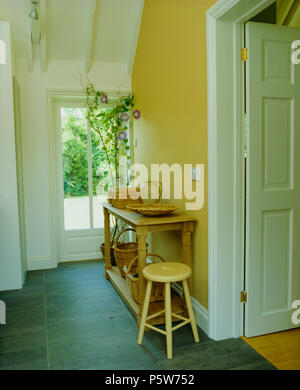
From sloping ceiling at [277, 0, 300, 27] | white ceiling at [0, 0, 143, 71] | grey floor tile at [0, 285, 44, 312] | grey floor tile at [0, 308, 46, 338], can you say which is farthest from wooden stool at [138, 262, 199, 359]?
white ceiling at [0, 0, 143, 71]

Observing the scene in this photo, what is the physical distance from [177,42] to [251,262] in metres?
1.88

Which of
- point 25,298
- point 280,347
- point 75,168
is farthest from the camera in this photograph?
point 75,168

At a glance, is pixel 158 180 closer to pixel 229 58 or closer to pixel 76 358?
pixel 229 58

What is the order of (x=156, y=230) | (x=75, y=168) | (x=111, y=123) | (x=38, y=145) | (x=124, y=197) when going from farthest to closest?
1. (x=75, y=168)
2. (x=111, y=123)
3. (x=38, y=145)
4. (x=124, y=197)
5. (x=156, y=230)

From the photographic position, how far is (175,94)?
3.04m

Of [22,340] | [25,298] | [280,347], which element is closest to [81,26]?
[25,298]

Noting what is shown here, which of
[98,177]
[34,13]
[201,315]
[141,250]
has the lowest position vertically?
[201,315]

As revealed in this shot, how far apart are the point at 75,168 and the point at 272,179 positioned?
9.18ft

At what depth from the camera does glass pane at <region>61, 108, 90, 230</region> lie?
4.50 metres

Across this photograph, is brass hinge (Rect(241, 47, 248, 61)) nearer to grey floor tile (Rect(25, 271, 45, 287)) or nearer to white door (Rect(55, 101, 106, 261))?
white door (Rect(55, 101, 106, 261))

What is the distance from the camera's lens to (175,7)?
295cm

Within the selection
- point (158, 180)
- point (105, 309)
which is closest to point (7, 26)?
point (158, 180)

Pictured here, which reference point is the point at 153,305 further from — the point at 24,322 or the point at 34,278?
Answer: the point at 34,278
